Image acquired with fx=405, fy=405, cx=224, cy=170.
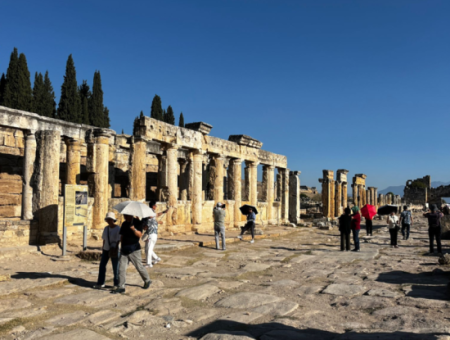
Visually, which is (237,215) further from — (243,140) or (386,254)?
(386,254)

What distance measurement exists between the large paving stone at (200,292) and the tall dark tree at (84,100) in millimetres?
30488

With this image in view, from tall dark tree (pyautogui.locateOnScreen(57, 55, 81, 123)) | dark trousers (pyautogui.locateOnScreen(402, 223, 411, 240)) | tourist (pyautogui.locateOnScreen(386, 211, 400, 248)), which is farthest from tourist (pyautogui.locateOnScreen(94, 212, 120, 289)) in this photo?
tall dark tree (pyautogui.locateOnScreen(57, 55, 81, 123))

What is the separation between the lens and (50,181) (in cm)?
1263

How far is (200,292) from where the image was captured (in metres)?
6.89

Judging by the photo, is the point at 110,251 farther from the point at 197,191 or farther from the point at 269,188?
the point at 269,188

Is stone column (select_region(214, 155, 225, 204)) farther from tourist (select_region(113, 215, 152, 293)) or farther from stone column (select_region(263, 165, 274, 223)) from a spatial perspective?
tourist (select_region(113, 215, 152, 293))

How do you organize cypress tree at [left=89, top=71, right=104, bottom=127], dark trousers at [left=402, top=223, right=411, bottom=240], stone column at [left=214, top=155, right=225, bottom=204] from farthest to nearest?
1. cypress tree at [left=89, top=71, right=104, bottom=127]
2. stone column at [left=214, top=155, right=225, bottom=204]
3. dark trousers at [left=402, top=223, right=411, bottom=240]

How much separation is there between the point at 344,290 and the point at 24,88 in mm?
30282

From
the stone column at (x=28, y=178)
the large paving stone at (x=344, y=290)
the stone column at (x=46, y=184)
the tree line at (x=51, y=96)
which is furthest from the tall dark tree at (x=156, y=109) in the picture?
the large paving stone at (x=344, y=290)

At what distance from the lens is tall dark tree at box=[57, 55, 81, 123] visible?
3362cm

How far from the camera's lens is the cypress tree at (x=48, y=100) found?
31828 millimetres

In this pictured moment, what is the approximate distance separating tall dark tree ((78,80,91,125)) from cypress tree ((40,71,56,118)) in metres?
2.49

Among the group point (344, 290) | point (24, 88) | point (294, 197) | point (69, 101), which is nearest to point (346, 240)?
point (344, 290)

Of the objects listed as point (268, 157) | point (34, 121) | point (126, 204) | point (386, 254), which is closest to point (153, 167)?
point (268, 157)
